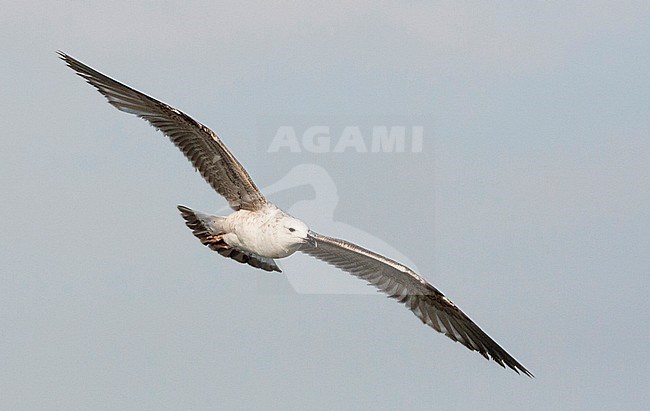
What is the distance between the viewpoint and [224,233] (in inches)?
714

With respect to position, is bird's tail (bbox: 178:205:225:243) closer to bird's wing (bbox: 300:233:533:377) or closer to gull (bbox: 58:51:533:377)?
gull (bbox: 58:51:533:377)

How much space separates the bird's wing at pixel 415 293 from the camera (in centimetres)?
1778

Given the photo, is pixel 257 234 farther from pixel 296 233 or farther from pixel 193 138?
pixel 193 138

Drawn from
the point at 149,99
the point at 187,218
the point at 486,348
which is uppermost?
the point at 149,99

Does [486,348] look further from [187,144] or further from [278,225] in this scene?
[187,144]

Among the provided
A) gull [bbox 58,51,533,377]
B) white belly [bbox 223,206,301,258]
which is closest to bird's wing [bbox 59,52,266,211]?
gull [bbox 58,51,533,377]

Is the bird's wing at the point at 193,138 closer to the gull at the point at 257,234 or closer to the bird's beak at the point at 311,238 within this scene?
the gull at the point at 257,234

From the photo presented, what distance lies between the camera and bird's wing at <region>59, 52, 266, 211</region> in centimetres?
1748

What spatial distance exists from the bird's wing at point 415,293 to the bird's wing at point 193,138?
3.96 feet

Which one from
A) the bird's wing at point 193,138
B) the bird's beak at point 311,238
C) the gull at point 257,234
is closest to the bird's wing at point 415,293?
the gull at point 257,234

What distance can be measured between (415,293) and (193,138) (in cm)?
396

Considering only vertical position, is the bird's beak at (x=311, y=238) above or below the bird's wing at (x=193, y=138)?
below

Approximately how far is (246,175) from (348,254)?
1837 millimetres

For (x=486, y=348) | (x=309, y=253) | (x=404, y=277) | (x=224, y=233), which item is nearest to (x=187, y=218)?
(x=224, y=233)
